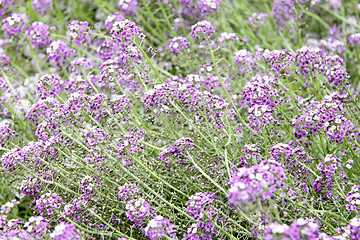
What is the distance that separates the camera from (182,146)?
3535mm

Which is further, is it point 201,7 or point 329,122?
point 201,7

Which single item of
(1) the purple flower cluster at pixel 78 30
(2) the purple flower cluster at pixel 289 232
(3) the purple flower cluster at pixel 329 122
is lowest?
(2) the purple flower cluster at pixel 289 232

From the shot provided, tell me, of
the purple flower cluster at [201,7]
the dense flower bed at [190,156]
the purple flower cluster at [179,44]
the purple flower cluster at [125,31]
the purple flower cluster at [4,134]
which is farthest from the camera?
the purple flower cluster at [201,7]

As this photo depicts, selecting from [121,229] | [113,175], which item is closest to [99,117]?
[113,175]

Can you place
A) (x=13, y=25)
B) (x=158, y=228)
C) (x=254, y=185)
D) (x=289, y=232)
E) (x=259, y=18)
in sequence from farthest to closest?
(x=259, y=18), (x=13, y=25), (x=158, y=228), (x=254, y=185), (x=289, y=232)

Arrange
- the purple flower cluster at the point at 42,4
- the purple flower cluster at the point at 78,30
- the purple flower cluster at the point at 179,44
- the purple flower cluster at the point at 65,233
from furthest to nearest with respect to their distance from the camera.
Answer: the purple flower cluster at the point at 42,4
the purple flower cluster at the point at 179,44
the purple flower cluster at the point at 78,30
the purple flower cluster at the point at 65,233

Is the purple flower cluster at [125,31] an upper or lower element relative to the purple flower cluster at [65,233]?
upper

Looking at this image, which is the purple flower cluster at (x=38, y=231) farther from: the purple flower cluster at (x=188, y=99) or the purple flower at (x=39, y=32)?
the purple flower at (x=39, y=32)

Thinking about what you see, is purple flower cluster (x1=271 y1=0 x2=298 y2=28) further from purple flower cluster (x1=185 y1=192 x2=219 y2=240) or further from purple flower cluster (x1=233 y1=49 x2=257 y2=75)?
purple flower cluster (x1=185 y1=192 x2=219 y2=240)

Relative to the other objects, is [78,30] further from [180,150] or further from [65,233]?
[65,233]

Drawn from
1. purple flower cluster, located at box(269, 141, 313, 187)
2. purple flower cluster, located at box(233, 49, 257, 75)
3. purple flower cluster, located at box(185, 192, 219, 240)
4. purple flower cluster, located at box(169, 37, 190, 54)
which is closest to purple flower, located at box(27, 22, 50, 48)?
purple flower cluster, located at box(169, 37, 190, 54)

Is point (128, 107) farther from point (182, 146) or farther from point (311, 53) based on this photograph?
point (311, 53)

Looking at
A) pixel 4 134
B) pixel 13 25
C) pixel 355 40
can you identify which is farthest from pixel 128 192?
pixel 355 40

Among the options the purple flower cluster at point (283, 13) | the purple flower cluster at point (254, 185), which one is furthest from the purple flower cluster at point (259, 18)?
the purple flower cluster at point (254, 185)
